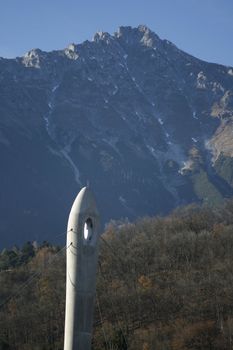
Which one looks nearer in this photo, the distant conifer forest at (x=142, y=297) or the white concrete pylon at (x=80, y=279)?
the white concrete pylon at (x=80, y=279)

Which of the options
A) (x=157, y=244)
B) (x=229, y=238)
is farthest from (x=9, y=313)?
(x=229, y=238)

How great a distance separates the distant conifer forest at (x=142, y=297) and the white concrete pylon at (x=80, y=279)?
30.5ft

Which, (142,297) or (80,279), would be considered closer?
(80,279)

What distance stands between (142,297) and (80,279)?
106ft

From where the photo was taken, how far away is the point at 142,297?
65688mm

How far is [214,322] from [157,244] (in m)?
25.7

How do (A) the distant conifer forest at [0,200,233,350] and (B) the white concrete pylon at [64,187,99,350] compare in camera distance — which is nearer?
(B) the white concrete pylon at [64,187,99,350]

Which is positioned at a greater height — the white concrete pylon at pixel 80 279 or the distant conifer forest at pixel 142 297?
the distant conifer forest at pixel 142 297

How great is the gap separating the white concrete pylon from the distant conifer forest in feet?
30.5

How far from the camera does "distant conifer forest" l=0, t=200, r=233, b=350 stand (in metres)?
56.1

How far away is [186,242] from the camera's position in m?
83.1

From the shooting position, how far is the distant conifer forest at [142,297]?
5609 cm

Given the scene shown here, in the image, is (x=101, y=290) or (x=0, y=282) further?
(x=0, y=282)

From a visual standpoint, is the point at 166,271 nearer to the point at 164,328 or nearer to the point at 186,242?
the point at 186,242
